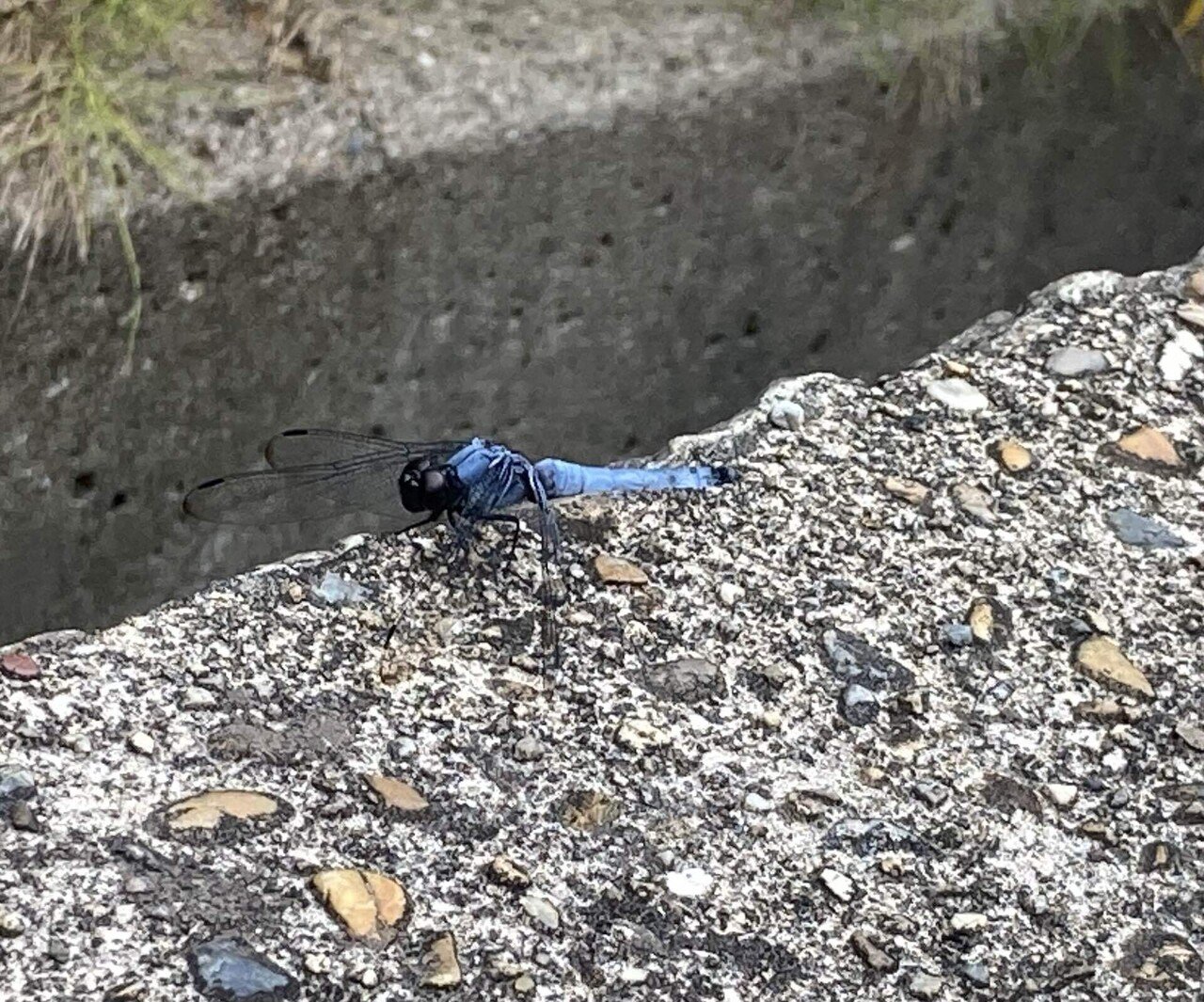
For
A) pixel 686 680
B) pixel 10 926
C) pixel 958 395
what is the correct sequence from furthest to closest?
pixel 958 395 < pixel 686 680 < pixel 10 926

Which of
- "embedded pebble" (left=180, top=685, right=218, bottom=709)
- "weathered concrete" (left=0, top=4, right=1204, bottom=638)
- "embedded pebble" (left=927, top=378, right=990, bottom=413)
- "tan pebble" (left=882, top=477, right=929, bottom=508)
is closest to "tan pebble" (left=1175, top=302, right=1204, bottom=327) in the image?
"embedded pebble" (left=927, top=378, right=990, bottom=413)

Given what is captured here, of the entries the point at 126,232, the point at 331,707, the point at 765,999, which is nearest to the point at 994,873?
the point at 765,999

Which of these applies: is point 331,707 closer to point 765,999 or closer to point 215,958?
point 215,958

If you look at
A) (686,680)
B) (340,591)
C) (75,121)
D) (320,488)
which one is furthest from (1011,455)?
(75,121)

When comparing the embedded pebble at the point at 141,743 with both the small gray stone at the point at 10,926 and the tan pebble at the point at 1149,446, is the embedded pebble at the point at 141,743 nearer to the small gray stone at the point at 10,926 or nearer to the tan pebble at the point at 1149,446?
the small gray stone at the point at 10,926

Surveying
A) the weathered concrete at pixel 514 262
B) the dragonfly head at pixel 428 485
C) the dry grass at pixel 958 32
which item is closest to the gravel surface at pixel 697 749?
the dragonfly head at pixel 428 485

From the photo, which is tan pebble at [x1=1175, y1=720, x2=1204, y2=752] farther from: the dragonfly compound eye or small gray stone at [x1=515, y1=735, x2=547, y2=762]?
the dragonfly compound eye

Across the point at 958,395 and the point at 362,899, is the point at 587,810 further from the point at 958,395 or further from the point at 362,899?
the point at 958,395
